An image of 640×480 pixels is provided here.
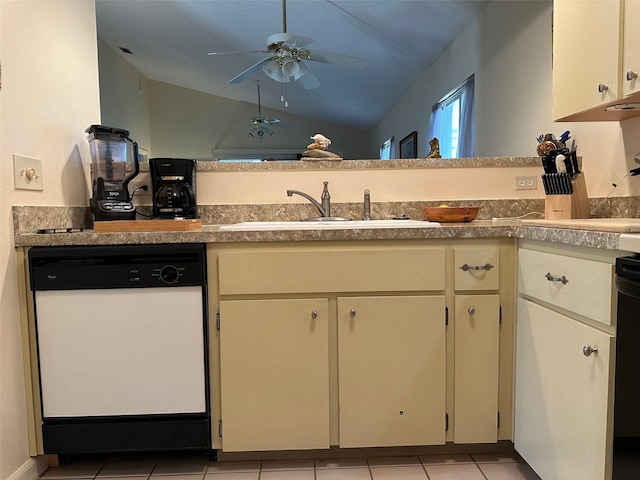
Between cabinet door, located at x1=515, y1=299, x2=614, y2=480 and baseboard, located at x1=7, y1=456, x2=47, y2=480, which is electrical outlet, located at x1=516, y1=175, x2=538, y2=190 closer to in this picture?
cabinet door, located at x1=515, y1=299, x2=614, y2=480

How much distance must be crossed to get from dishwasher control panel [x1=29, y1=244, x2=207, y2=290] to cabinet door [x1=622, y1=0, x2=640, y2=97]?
1435 millimetres

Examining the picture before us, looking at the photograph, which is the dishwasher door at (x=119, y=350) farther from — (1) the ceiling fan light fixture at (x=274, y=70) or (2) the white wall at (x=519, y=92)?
(1) the ceiling fan light fixture at (x=274, y=70)

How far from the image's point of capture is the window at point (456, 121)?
3.25 metres

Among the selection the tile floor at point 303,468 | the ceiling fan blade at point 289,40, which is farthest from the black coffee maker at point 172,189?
the ceiling fan blade at point 289,40

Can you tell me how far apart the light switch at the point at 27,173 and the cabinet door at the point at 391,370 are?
1.15 m

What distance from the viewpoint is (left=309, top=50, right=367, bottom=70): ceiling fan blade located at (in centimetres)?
321

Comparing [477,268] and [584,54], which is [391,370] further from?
[584,54]

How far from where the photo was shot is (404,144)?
498 cm

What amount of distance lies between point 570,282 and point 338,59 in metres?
2.70

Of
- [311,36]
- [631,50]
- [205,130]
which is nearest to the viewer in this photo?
[631,50]

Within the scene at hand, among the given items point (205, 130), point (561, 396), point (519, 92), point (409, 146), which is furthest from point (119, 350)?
point (205, 130)

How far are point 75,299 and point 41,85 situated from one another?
0.80 m

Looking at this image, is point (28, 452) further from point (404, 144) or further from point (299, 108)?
point (299, 108)

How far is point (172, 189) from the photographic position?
179cm
